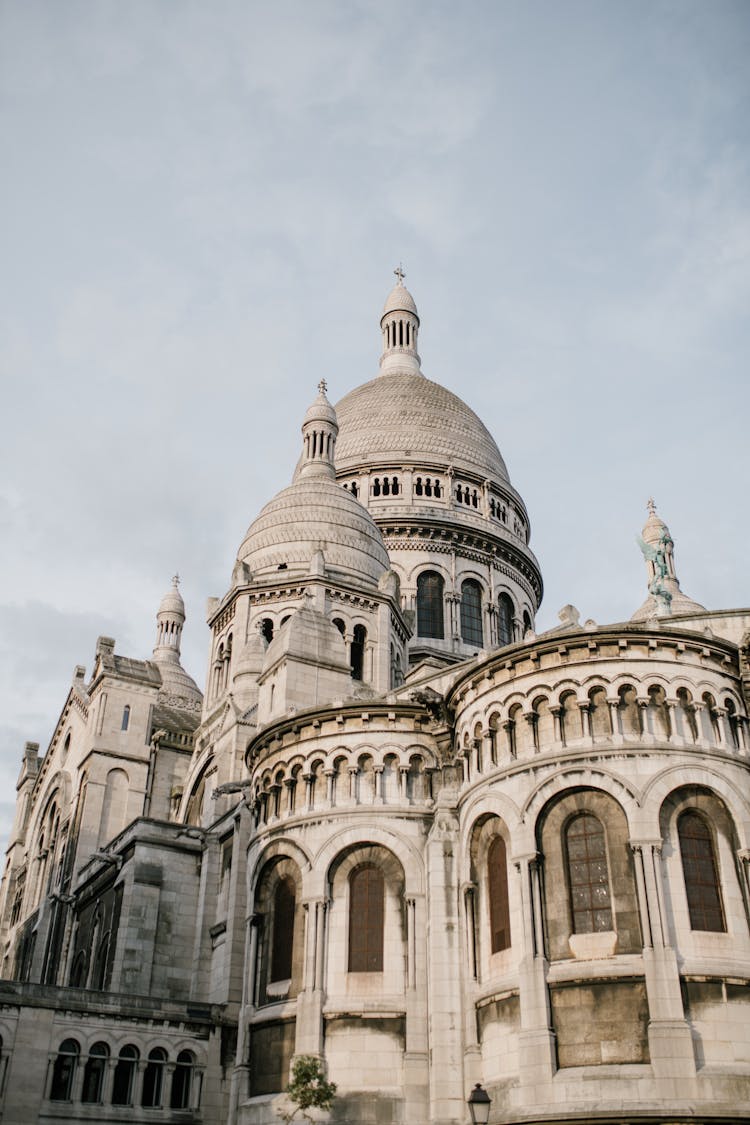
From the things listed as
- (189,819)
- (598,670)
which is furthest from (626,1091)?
(189,819)

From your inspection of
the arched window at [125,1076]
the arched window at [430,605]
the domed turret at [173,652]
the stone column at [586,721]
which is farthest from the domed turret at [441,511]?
the stone column at [586,721]

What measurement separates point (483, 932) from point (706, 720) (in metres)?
8.09

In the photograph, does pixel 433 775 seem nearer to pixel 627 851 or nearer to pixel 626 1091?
pixel 627 851

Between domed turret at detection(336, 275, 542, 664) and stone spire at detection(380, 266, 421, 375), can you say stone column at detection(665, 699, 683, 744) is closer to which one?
domed turret at detection(336, 275, 542, 664)

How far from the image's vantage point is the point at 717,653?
30.0 meters

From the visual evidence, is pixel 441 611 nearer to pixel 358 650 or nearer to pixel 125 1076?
pixel 358 650

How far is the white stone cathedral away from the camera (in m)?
26.1

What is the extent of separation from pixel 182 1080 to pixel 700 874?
1755 centimetres

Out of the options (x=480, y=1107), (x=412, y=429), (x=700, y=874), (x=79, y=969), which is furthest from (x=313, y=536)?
(x=480, y=1107)

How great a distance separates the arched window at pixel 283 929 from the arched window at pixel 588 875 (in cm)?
929

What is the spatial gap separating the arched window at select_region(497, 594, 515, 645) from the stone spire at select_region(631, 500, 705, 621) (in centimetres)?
1232

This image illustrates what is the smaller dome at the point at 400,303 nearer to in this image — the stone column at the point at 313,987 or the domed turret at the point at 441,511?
the domed turret at the point at 441,511

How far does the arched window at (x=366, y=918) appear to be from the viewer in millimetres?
31312

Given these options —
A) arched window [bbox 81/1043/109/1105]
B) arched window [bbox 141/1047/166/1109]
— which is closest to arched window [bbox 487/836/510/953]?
arched window [bbox 141/1047/166/1109]
